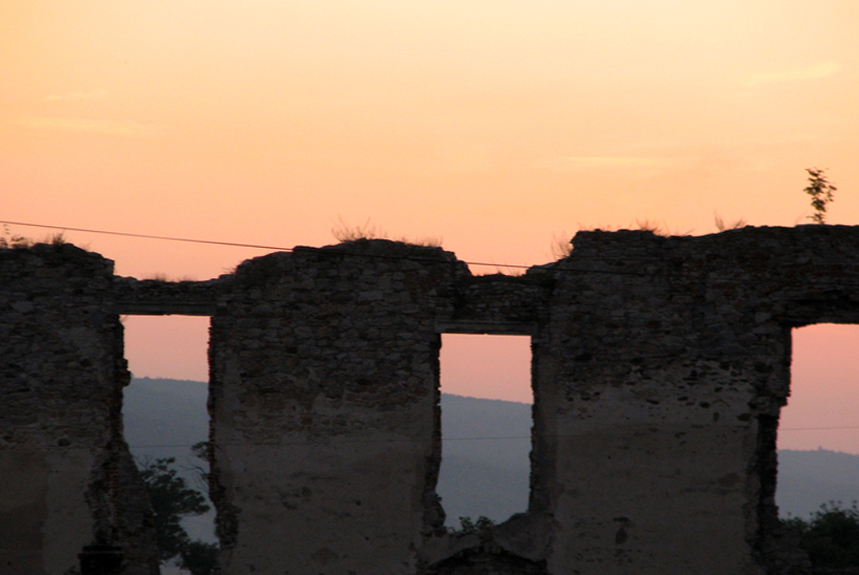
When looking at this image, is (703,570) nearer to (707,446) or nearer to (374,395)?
(707,446)

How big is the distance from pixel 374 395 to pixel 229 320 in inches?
66.0

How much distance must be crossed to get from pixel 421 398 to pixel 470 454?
15693cm

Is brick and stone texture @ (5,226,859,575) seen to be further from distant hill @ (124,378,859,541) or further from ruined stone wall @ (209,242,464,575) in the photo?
distant hill @ (124,378,859,541)

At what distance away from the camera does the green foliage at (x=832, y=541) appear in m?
21.1

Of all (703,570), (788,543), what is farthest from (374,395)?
(788,543)

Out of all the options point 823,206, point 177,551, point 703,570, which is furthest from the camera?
point 177,551

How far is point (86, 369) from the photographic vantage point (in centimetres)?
1041

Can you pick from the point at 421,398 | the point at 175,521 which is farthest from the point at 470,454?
the point at 421,398

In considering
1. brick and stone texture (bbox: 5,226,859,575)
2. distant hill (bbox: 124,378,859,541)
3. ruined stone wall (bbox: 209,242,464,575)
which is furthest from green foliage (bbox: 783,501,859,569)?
distant hill (bbox: 124,378,859,541)

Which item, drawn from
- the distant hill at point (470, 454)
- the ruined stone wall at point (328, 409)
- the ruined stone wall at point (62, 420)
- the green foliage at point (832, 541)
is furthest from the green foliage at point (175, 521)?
the distant hill at point (470, 454)

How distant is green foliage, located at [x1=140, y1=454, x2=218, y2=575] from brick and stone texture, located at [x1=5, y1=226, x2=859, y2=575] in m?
16.0

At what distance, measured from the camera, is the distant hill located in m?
129

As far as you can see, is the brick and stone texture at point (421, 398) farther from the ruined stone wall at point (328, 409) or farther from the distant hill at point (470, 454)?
the distant hill at point (470, 454)

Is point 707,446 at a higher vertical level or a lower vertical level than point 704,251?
lower
